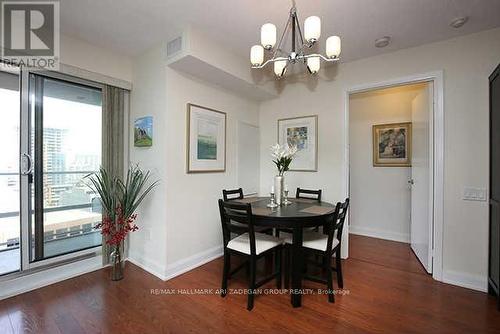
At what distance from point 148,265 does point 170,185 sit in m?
1.00

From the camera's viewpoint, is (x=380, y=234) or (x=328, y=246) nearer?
(x=328, y=246)

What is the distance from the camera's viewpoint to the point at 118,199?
2.67 metres

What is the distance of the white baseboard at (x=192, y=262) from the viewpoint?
102 inches

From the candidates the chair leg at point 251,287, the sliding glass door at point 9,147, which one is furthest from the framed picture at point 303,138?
the sliding glass door at point 9,147

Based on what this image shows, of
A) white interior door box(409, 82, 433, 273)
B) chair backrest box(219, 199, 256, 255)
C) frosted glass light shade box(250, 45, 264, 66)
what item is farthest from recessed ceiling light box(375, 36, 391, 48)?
chair backrest box(219, 199, 256, 255)

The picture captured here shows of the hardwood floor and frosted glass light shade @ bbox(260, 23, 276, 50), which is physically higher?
frosted glass light shade @ bbox(260, 23, 276, 50)

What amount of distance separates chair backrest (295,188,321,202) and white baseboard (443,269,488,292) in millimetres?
1522

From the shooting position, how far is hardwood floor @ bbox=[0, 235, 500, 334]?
179 centimetres

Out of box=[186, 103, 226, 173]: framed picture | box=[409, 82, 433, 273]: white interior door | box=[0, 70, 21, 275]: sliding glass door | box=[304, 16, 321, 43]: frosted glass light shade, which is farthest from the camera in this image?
box=[186, 103, 226, 173]: framed picture

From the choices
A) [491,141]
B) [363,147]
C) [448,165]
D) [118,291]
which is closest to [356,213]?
[363,147]

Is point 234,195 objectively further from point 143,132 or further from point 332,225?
point 332,225

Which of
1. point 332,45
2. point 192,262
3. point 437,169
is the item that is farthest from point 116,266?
point 437,169

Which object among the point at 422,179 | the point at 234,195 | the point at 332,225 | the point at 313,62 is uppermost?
the point at 313,62

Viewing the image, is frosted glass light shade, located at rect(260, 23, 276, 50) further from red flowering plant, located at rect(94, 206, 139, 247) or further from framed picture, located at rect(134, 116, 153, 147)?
red flowering plant, located at rect(94, 206, 139, 247)
